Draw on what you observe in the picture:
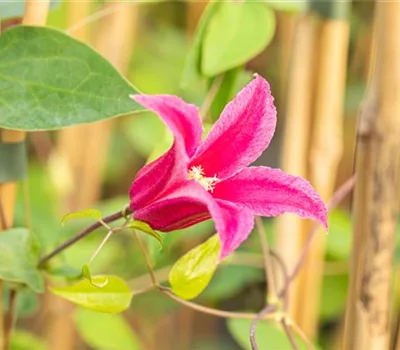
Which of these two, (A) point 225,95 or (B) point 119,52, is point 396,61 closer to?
(A) point 225,95

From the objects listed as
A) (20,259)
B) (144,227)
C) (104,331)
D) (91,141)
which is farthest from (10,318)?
(91,141)

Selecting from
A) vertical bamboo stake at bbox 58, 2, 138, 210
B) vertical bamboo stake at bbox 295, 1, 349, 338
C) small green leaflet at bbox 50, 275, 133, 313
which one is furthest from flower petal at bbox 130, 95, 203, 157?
vertical bamboo stake at bbox 58, 2, 138, 210

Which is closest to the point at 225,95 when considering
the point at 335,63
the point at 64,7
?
the point at 335,63

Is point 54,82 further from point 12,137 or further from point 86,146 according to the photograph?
point 86,146

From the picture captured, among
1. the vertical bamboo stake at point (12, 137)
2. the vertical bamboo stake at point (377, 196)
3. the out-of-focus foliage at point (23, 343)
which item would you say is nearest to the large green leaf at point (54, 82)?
the vertical bamboo stake at point (12, 137)

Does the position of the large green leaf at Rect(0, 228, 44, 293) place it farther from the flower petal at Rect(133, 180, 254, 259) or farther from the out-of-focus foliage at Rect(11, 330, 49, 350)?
the out-of-focus foliage at Rect(11, 330, 49, 350)

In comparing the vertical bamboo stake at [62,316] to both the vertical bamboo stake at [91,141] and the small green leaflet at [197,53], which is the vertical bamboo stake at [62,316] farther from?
the small green leaflet at [197,53]

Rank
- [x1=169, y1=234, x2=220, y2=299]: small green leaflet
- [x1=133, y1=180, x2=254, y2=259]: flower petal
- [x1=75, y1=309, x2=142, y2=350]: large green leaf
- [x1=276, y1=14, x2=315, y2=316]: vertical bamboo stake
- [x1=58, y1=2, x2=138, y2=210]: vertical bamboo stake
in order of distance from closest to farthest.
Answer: [x1=133, y1=180, x2=254, y2=259]: flower petal
[x1=169, y1=234, x2=220, y2=299]: small green leaflet
[x1=276, y1=14, x2=315, y2=316]: vertical bamboo stake
[x1=75, y1=309, x2=142, y2=350]: large green leaf
[x1=58, y1=2, x2=138, y2=210]: vertical bamboo stake

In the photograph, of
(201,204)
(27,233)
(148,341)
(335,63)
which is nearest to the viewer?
(201,204)
